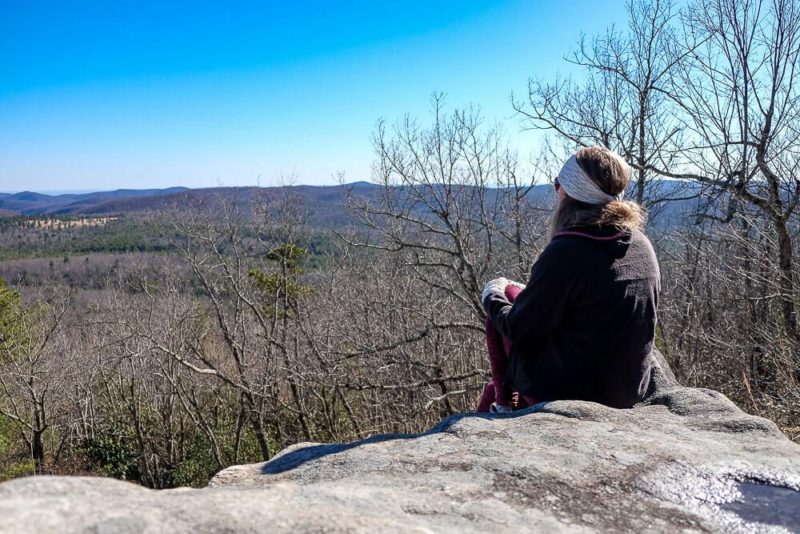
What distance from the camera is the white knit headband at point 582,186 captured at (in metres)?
2.52

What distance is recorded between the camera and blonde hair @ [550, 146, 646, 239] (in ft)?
8.25

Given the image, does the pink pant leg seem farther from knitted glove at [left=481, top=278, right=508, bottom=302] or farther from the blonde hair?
the blonde hair

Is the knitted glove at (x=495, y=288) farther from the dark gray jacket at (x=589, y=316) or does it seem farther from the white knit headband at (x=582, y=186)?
the white knit headband at (x=582, y=186)

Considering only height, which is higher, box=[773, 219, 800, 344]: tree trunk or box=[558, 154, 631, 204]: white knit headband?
box=[558, 154, 631, 204]: white knit headband

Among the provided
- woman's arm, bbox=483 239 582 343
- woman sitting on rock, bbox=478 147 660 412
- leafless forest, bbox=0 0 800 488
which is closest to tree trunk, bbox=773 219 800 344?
leafless forest, bbox=0 0 800 488

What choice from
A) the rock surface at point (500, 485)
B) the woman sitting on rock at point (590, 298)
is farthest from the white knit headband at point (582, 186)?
the rock surface at point (500, 485)

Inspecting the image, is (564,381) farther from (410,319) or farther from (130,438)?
(130,438)

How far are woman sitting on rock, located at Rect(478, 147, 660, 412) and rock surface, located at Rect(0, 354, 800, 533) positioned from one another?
172 mm

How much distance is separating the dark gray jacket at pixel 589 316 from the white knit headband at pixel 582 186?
0.43 feet

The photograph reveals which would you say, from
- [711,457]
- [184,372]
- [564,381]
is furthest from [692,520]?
[184,372]

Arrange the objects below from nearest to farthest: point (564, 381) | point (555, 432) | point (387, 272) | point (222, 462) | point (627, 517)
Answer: point (627, 517), point (555, 432), point (564, 381), point (387, 272), point (222, 462)

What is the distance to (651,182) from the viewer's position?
9.68 m

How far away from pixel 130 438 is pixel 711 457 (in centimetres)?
1825

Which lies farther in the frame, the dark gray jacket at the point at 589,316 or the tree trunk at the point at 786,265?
the tree trunk at the point at 786,265
